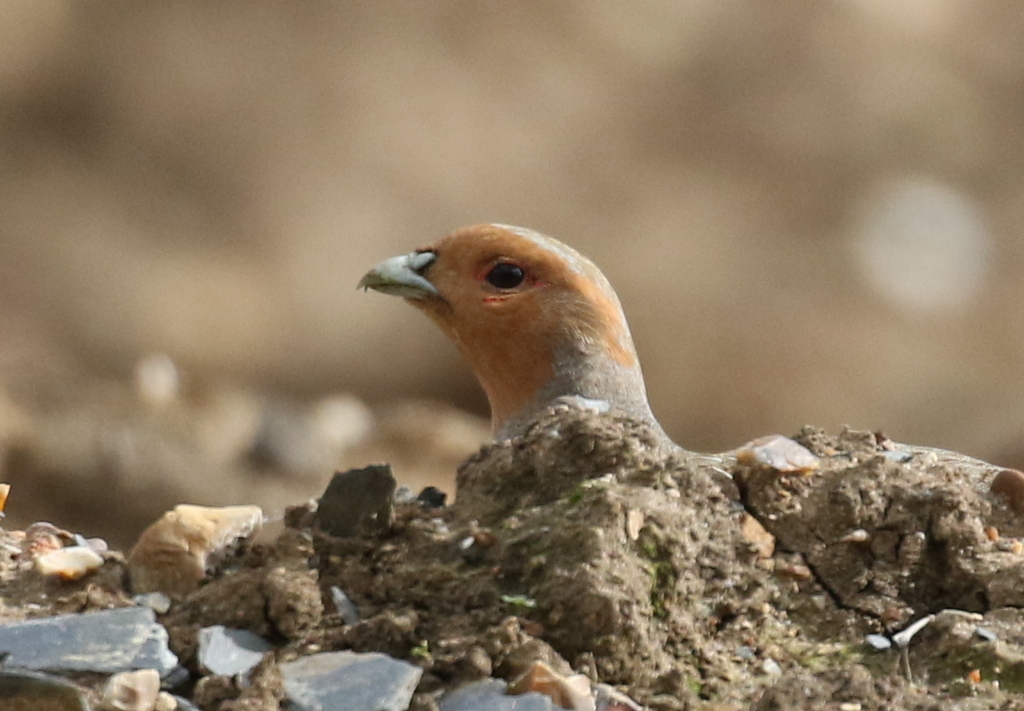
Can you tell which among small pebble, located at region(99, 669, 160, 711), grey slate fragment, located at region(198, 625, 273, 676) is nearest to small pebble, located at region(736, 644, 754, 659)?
grey slate fragment, located at region(198, 625, 273, 676)

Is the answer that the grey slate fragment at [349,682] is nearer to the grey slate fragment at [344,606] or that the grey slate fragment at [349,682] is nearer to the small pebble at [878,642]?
the grey slate fragment at [344,606]

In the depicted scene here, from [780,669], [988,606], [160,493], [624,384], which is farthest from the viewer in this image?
→ [160,493]

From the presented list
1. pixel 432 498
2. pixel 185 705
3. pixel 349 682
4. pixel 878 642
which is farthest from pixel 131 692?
pixel 878 642

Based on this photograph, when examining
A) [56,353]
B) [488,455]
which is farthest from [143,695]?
[56,353]

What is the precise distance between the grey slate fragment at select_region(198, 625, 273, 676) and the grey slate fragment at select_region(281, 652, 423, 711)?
2.3 inches

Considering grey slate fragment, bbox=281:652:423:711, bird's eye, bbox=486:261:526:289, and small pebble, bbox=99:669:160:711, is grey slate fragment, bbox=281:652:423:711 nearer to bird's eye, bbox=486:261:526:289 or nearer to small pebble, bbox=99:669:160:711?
small pebble, bbox=99:669:160:711

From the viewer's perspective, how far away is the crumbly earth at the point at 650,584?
4.86 feet

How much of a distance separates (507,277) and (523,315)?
0.10m

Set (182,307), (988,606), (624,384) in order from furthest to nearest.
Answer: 1. (182,307)
2. (624,384)
3. (988,606)

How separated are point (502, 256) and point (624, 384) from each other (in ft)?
1.30

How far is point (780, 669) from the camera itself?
63.4 inches

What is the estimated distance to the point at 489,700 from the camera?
1362 millimetres

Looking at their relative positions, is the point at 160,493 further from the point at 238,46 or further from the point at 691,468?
the point at 691,468

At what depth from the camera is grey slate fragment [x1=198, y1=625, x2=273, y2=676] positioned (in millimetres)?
1477
